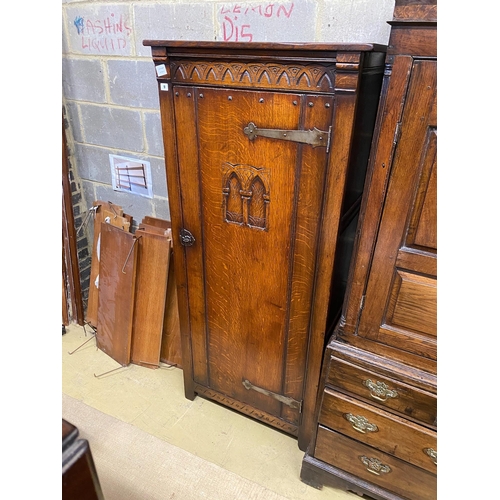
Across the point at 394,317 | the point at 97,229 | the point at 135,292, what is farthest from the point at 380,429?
the point at 97,229

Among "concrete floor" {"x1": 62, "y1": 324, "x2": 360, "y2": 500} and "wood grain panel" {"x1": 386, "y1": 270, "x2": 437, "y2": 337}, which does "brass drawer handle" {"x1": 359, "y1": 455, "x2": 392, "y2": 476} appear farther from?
"wood grain panel" {"x1": 386, "y1": 270, "x2": 437, "y2": 337}

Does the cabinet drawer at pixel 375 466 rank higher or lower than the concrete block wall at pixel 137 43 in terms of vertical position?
lower

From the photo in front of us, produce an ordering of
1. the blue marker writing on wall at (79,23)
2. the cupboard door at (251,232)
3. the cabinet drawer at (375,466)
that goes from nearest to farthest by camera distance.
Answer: the cupboard door at (251,232) → the cabinet drawer at (375,466) → the blue marker writing on wall at (79,23)

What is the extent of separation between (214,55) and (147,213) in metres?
1.07

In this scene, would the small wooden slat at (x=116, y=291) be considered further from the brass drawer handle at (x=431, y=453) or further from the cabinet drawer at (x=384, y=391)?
the brass drawer handle at (x=431, y=453)

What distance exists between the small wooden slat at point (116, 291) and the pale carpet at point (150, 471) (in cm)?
41

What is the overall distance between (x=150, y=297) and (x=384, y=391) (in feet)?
3.83

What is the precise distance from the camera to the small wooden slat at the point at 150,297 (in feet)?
5.97

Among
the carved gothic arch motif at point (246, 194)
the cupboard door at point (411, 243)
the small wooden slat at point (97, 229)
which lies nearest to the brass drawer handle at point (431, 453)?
the cupboard door at point (411, 243)

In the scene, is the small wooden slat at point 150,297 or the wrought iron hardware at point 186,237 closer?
the wrought iron hardware at point 186,237

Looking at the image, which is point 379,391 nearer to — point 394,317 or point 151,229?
point 394,317

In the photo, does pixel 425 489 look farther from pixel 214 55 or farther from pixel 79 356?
pixel 79 356

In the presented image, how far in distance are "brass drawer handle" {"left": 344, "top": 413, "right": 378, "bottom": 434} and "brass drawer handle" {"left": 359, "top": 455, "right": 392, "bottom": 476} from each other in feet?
0.40

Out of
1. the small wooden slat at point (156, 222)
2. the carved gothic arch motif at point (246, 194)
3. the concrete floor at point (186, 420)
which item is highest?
the carved gothic arch motif at point (246, 194)
